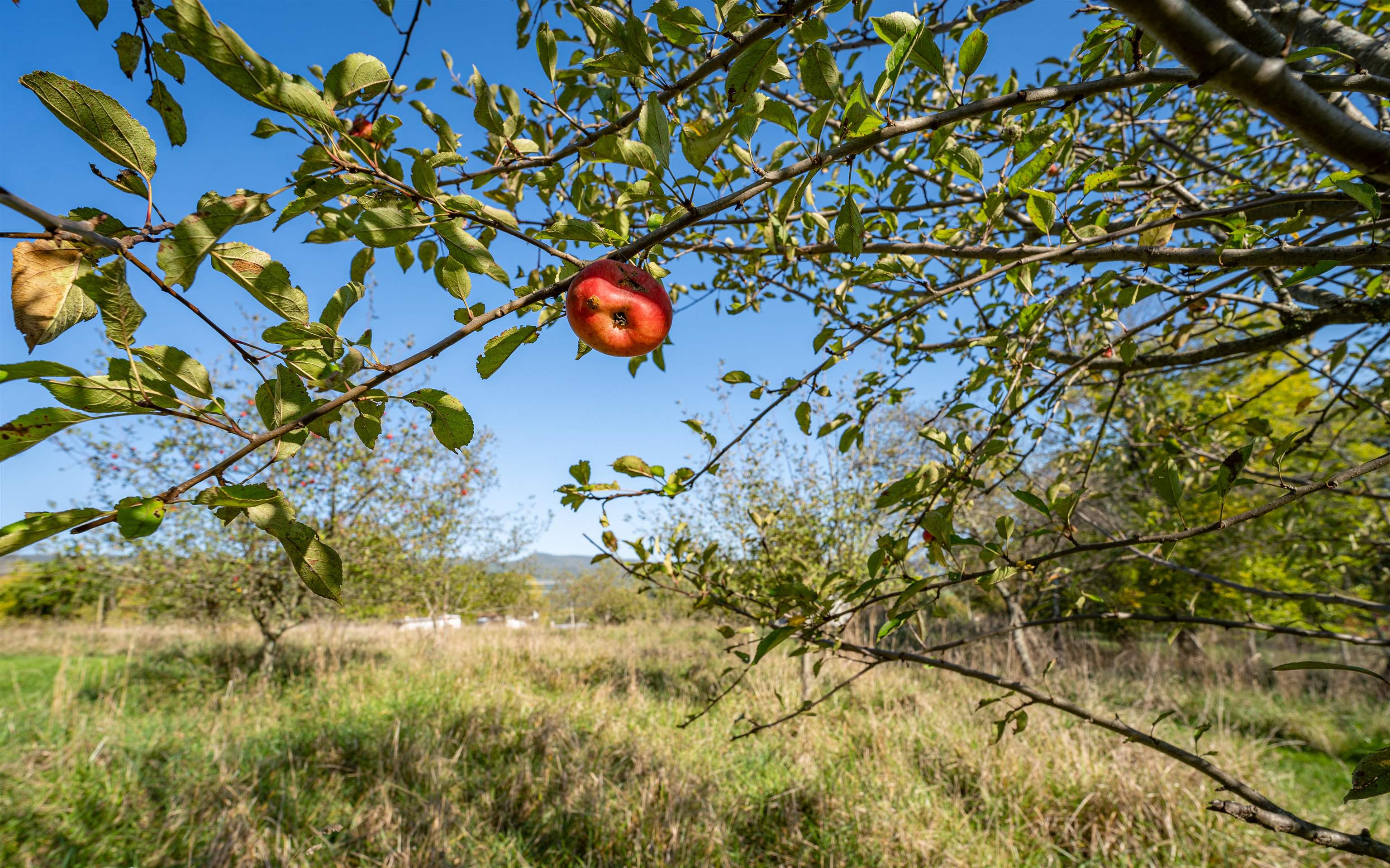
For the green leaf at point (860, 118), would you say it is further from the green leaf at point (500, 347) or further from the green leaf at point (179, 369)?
the green leaf at point (179, 369)

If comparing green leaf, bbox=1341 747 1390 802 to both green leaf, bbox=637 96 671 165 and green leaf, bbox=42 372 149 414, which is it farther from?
green leaf, bbox=42 372 149 414

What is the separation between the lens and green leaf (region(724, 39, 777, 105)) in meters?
0.67

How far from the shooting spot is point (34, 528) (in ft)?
1.49

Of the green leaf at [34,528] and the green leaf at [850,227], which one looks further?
the green leaf at [850,227]

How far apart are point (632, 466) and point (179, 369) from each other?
71 centimetres

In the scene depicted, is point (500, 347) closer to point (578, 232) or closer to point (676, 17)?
point (578, 232)

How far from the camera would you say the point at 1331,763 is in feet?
16.6

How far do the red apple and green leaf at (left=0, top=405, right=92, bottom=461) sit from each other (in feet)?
1.78

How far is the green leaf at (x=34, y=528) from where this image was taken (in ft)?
1.45

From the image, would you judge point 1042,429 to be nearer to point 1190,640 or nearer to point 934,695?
point 934,695

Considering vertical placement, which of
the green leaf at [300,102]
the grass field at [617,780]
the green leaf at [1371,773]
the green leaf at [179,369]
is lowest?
the grass field at [617,780]

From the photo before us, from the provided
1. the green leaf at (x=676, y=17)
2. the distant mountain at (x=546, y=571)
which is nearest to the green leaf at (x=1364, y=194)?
the green leaf at (x=676, y=17)

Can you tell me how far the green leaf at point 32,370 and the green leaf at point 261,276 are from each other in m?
0.17

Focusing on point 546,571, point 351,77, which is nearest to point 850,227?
point 351,77
